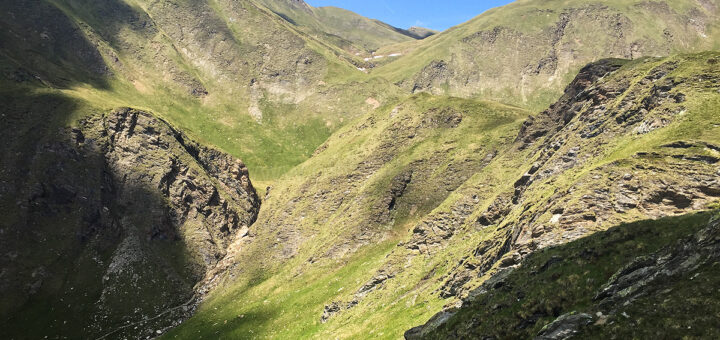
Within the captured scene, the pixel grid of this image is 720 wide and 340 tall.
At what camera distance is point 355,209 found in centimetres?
8800

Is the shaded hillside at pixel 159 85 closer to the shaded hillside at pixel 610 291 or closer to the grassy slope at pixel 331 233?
the grassy slope at pixel 331 233

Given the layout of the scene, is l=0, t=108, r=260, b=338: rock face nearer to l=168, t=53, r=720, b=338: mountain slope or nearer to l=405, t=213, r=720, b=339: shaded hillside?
l=168, t=53, r=720, b=338: mountain slope

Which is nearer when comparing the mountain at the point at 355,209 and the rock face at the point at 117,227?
the mountain at the point at 355,209

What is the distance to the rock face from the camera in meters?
82.2

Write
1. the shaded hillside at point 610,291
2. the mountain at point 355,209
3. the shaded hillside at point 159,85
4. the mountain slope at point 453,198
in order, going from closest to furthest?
the shaded hillside at point 610,291
the mountain at point 355,209
the mountain slope at point 453,198
the shaded hillside at point 159,85

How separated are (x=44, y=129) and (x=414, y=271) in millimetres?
110887

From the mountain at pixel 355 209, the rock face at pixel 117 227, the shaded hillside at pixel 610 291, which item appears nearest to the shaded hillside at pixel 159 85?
the mountain at pixel 355 209

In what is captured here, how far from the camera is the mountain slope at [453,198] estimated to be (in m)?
34.4

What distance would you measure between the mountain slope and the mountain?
1.03 ft

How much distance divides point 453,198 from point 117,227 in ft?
297

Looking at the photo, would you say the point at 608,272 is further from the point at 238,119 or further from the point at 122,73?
the point at 122,73

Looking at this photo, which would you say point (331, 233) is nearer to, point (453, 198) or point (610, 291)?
point (453, 198)

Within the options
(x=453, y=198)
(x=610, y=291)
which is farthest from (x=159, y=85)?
(x=610, y=291)

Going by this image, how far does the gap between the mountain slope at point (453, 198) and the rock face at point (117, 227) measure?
10.7 metres
